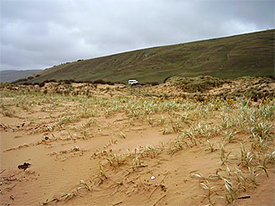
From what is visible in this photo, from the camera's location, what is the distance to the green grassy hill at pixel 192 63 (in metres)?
31.5

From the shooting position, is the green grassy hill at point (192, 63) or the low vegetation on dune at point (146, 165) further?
the green grassy hill at point (192, 63)

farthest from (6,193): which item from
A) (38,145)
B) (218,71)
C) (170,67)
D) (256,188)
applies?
(170,67)

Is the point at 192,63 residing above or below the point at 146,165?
above

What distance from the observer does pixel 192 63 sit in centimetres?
4025


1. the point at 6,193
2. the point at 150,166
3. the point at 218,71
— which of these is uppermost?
the point at 218,71

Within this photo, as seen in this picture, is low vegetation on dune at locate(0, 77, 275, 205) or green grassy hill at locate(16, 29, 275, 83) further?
Result: green grassy hill at locate(16, 29, 275, 83)

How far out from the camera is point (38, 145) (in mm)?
3312

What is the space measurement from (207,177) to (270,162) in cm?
57

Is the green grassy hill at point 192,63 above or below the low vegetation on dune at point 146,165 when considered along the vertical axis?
above

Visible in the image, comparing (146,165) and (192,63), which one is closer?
(146,165)

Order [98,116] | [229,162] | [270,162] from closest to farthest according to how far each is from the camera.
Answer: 1. [270,162]
2. [229,162]
3. [98,116]

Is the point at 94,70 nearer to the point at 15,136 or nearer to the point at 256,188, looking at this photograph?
the point at 15,136

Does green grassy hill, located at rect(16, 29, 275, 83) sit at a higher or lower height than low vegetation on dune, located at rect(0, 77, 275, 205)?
higher

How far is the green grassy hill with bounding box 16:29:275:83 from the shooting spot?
31.5 meters
